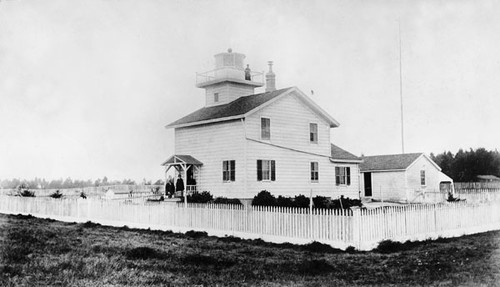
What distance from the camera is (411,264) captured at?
42.9ft

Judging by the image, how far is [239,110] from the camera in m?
27.8

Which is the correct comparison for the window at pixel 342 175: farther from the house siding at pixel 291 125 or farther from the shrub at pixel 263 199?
the shrub at pixel 263 199

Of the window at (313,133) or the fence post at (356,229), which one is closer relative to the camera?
the fence post at (356,229)

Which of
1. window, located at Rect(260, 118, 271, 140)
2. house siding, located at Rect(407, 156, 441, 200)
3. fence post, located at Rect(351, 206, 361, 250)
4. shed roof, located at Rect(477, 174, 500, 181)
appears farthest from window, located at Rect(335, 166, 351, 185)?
shed roof, located at Rect(477, 174, 500, 181)

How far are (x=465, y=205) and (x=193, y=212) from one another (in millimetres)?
10897

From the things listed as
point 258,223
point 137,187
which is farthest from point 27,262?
point 137,187

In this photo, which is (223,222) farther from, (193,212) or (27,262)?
(27,262)

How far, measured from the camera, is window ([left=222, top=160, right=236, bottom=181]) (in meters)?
27.3

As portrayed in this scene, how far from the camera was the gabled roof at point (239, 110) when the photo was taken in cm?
2730

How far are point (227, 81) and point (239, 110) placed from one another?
547 centimetres

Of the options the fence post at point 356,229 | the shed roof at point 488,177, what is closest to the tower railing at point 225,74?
the fence post at point 356,229

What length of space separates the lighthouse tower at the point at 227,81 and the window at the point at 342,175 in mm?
7619

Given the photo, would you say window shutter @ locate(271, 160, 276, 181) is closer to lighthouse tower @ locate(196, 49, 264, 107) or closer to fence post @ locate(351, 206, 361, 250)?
lighthouse tower @ locate(196, 49, 264, 107)

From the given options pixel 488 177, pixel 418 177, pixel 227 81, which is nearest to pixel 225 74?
pixel 227 81
